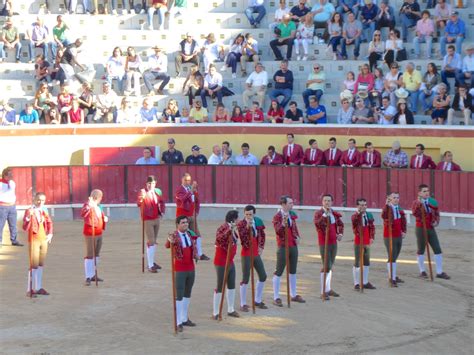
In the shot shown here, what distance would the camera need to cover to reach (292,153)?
2600 centimetres

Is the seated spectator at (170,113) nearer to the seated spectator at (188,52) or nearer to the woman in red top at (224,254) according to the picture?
the seated spectator at (188,52)

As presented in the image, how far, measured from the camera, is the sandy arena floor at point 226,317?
15023 millimetres

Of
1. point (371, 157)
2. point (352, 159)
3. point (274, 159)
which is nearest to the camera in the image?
point (371, 157)

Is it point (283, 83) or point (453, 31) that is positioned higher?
point (453, 31)

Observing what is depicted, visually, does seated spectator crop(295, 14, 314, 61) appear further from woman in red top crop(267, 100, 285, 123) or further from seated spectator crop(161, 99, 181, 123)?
seated spectator crop(161, 99, 181, 123)

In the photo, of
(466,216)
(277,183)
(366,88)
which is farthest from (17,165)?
(466,216)

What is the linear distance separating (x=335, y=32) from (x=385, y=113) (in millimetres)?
3523

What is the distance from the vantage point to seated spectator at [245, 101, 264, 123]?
88.7 feet

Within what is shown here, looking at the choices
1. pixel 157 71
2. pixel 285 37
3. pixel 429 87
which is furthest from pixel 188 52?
pixel 429 87

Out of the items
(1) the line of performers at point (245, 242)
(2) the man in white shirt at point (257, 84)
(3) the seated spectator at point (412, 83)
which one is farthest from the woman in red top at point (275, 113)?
(1) the line of performers at point (245, 242)

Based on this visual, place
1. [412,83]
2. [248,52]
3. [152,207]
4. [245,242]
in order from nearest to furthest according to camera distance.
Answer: [245,242], [152,207], [412,83], [248,52]

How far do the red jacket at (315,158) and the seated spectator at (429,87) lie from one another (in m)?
2.64

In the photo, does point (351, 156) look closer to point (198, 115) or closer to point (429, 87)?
point (429, 87)

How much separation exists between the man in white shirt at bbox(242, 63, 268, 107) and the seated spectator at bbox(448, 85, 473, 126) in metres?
4.44
